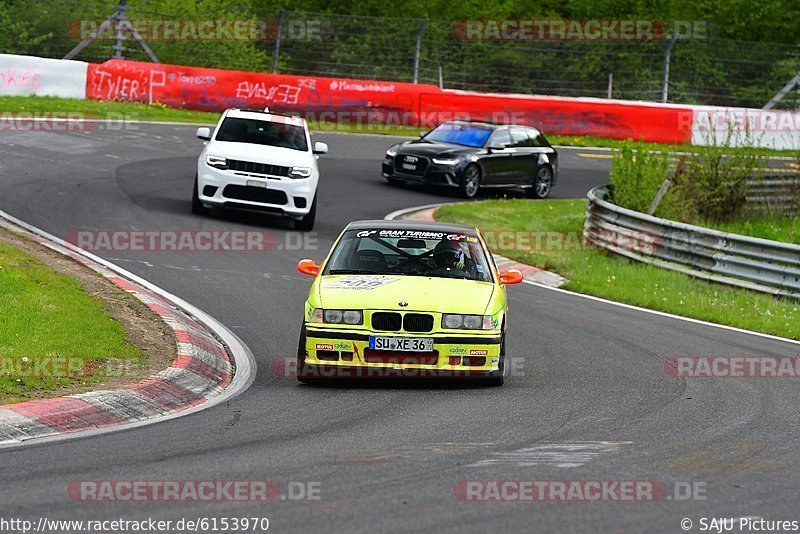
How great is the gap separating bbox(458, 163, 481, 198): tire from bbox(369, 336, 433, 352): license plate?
627 inches

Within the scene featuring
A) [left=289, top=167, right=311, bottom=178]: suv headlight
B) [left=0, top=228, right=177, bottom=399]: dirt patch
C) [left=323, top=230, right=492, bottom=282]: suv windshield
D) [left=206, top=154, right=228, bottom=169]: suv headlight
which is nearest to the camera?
[left=0, top=228, right=177, bottom=399]: dirt patch

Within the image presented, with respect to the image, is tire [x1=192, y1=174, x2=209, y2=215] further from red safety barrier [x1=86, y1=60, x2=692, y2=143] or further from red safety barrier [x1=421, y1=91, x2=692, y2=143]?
red safety barrier [x1=421, y1=91, x2=692, y2=143]

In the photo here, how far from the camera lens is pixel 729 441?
8.76m

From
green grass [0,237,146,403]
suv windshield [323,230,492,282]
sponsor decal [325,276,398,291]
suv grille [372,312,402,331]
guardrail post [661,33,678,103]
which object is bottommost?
green grass [0,237,146,403]

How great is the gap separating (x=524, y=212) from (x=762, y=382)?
13.5 m

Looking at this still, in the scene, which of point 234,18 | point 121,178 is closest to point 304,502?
point 121,178

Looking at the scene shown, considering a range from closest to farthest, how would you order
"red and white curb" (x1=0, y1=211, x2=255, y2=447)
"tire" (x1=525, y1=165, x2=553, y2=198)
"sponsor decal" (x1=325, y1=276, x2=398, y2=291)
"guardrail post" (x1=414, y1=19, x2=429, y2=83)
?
1. "red and white curb" (x1=0, y1=211, x2=255, y2=447)
2. "sponsor decal" (x1=325, y1=276, x2=398, y2=291)
3. "tire" (x1=525, y1=165, x2=553, y2=198)
4. "guardrail post" (x1=414, y1=19, x2=429, y2=83)

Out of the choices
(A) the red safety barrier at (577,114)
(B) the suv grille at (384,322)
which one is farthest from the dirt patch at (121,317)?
(A) the red safety barrier at (577,114)

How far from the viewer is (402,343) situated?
34.1 feet

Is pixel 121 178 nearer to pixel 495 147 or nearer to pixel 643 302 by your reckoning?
pixel 495 147

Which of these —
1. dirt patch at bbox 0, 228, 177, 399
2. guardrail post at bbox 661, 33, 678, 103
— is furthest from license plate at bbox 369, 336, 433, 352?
guardrail post at bbox 661, 33, 678, 103

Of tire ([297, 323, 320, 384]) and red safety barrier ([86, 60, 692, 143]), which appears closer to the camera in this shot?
tire ([297, 323, 320, 384])

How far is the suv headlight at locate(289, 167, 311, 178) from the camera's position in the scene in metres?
20.1

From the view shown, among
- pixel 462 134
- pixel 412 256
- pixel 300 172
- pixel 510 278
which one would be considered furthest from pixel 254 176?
pixel 510 278
